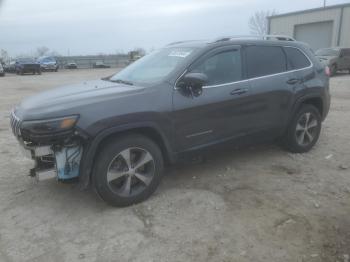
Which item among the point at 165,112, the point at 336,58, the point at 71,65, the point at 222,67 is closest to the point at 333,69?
the point at 336,58

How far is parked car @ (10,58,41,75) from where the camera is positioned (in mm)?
29922

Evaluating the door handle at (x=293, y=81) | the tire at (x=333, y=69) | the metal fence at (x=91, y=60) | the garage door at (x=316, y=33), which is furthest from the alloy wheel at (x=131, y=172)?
the metal fence at (x=91, y=60)

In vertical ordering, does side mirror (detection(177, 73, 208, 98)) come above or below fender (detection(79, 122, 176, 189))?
above

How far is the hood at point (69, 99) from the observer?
362 cm

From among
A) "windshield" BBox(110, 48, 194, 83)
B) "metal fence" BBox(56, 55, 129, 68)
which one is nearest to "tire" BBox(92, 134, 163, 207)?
"windshield" BBox(110, 48, 194, 83)

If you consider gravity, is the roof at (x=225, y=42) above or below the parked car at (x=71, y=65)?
above

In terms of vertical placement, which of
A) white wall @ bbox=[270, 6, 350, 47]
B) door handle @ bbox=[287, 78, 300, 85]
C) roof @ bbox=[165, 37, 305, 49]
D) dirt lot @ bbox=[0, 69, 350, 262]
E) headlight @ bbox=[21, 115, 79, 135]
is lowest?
dirt lot @ bbox=[0, 69, 350, 262]

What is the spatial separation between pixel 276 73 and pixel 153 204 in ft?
8.20

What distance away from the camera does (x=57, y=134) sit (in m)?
3.54

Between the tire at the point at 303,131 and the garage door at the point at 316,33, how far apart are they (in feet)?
89.7

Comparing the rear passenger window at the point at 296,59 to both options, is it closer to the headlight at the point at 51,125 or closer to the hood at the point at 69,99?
the hood at the point at 69,99

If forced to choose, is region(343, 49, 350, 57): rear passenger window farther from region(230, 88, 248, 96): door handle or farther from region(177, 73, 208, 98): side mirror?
region(177, 73, 208, 98): side mirror

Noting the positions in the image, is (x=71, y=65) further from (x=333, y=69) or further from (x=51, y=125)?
(x=51, y=125)

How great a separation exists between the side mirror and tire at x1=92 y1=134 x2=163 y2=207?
27.6 inches
